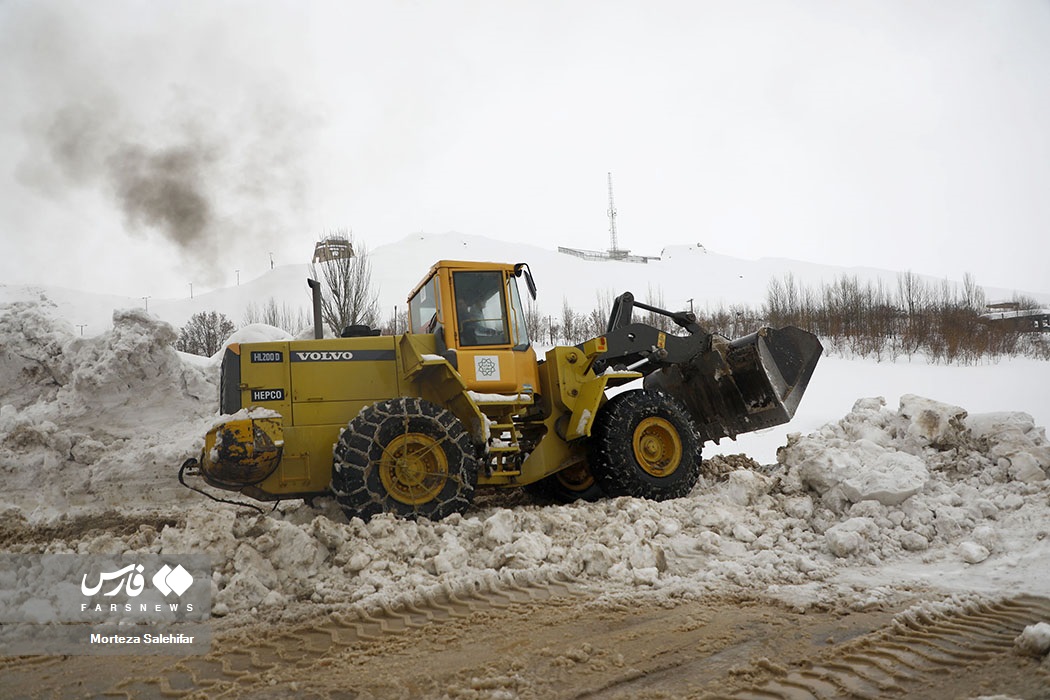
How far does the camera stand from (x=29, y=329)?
9305 mm

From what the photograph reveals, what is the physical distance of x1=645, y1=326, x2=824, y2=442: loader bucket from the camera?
7.96 m

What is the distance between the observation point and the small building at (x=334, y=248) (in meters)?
18.8

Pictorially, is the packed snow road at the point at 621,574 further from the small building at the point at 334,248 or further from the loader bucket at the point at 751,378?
the small building at the point at 334,248

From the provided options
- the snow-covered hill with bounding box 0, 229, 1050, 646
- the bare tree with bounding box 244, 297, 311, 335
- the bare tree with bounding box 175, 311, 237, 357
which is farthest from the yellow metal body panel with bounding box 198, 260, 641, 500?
the bare tree with bounding box 244, 297, 311, 335

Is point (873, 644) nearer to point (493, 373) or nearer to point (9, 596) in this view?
point (493, 373)

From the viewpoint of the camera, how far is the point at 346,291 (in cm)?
1714

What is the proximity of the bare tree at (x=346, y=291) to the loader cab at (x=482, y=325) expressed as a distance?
981 centimetres

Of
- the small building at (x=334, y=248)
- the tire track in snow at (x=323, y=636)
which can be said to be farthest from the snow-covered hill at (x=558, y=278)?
the tire track in snow at (x=323, y=636)

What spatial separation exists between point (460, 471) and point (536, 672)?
2.98 metres

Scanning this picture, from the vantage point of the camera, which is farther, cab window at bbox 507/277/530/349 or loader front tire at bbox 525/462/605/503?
loader front tire at bbox 525/462/605/503

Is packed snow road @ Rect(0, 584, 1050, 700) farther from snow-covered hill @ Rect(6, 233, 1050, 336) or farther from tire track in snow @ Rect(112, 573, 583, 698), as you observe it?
snow-covered hill @ Rect(6, 233, 1050, 336)

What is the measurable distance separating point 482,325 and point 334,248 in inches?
510

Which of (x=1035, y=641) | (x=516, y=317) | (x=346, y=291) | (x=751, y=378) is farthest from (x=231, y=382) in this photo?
(x=346, y=291)

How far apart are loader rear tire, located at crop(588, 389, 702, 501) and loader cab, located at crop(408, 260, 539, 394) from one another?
88 centimetres
